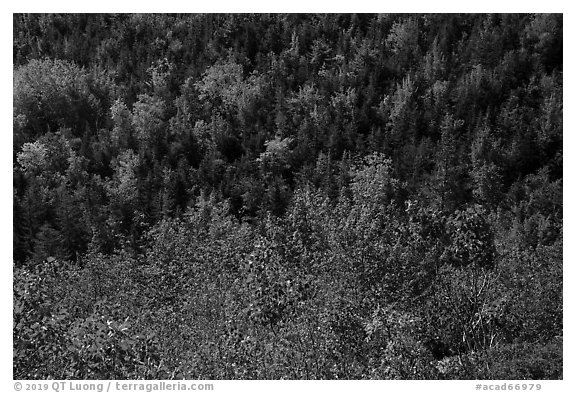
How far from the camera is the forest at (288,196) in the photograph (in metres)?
18.3

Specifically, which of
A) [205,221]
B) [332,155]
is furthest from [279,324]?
[332,155]

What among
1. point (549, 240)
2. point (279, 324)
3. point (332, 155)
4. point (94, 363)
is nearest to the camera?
point (94, 363)

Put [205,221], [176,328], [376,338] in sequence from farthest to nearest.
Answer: [205,221] < [176,328] < [376,338]

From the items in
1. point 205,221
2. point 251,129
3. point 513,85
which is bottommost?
point 205,221

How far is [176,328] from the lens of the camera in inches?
943

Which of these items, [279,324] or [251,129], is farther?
[251,129]

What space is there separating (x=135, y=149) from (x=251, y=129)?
906cm

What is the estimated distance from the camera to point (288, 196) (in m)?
49.8

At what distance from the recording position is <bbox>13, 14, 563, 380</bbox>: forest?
60.0ft

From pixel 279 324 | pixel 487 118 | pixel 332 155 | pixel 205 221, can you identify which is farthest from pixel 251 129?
pixel 279 324

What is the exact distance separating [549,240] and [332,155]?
19.2 meters
